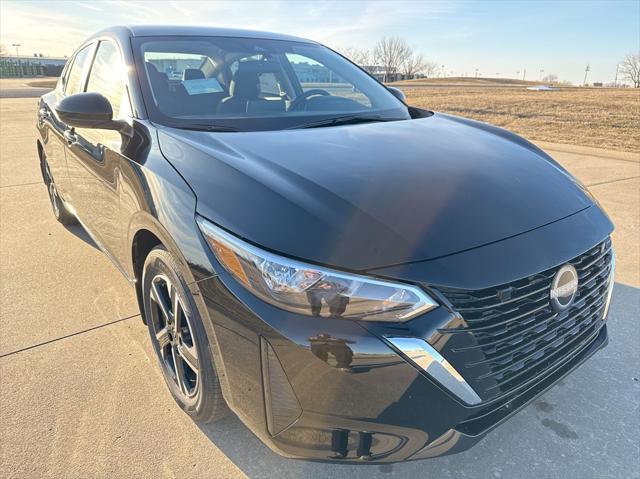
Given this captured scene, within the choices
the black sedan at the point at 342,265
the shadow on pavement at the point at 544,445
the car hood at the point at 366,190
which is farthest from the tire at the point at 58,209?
the shadow on pavement at the point at 544,445

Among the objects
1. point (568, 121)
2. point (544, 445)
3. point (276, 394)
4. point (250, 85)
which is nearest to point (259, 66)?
point (250, 85)

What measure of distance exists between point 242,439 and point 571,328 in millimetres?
1401

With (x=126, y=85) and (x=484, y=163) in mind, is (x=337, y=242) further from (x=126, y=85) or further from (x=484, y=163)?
(x=126, y=85)

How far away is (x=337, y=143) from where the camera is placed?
2.20 meters

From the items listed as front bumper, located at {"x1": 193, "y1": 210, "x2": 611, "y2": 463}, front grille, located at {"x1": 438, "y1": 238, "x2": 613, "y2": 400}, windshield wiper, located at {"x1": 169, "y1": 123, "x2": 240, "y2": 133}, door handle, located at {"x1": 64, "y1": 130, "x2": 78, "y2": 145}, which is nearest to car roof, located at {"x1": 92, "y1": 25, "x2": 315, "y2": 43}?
door handle, located at {"x1": 64, "y1": 130, "x2": 78, "y2": 145}

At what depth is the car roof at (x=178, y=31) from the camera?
9.31 ft

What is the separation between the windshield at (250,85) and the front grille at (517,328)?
1.39m

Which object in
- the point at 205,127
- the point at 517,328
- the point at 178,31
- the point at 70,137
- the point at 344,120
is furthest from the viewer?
the point at 70,137

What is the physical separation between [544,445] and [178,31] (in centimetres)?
298

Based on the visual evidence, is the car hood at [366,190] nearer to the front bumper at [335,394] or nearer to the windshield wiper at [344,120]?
the windshield wiper at [344,120]

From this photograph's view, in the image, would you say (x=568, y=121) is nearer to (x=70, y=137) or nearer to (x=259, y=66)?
(x=259, y=66)

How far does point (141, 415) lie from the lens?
2.16 m

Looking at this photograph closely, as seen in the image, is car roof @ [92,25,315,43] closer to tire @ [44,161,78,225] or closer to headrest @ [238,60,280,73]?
headrest @ [238,60,280,73]

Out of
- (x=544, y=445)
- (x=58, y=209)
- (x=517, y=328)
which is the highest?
(x=517, y=328)
